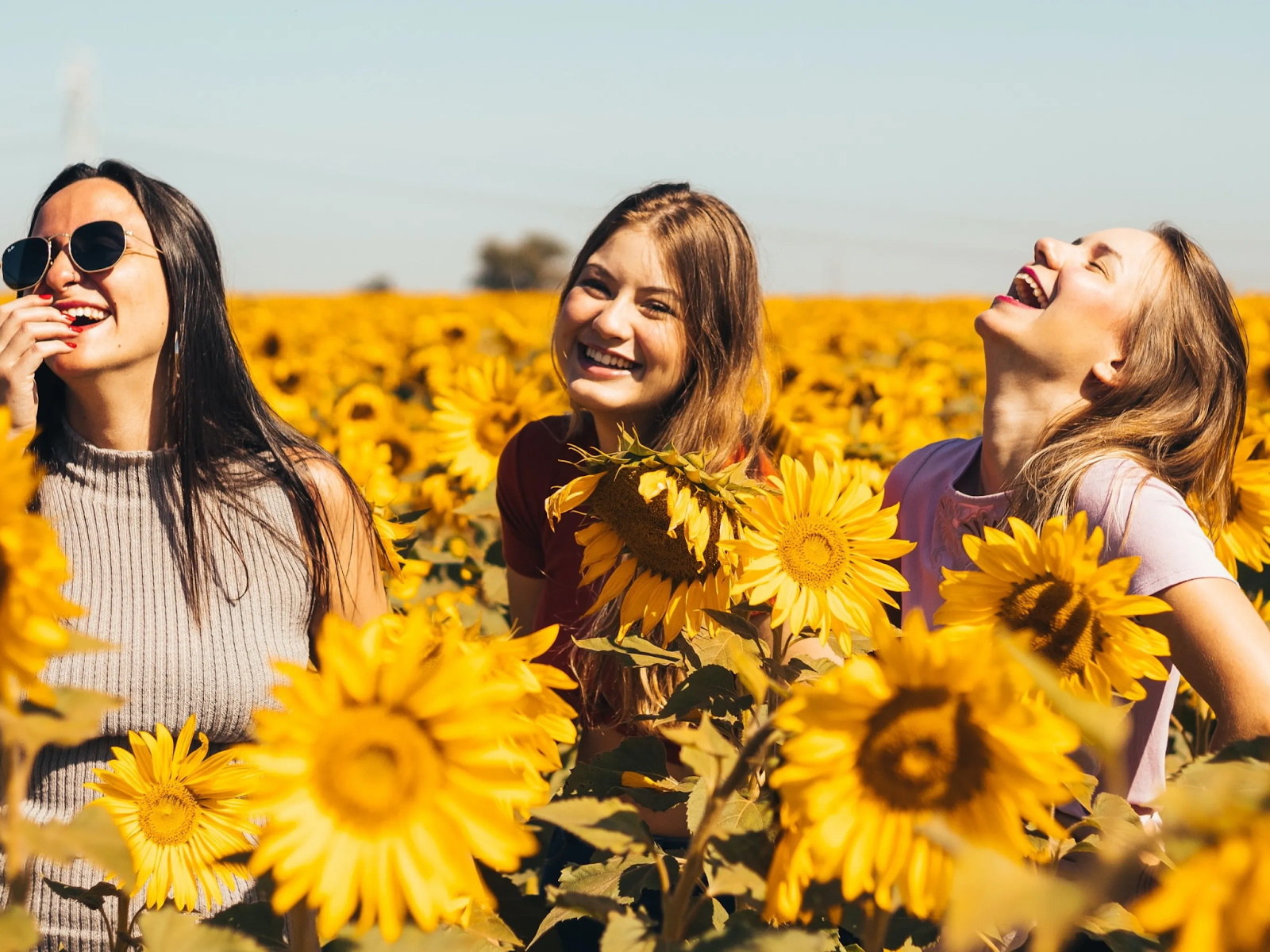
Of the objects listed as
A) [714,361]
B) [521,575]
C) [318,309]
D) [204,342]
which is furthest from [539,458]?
[318,309]

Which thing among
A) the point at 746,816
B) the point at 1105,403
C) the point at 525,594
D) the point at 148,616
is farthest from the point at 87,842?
the point at 525,594

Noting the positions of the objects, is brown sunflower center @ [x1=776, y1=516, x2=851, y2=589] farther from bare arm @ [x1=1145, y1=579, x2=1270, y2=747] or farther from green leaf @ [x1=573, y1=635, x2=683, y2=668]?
bare arm @ [x1=1145, y1=579, x2=1270, y2=747]

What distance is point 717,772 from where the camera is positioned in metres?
1.11

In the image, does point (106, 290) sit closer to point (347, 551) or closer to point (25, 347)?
point (25, 347)

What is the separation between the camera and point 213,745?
7.84ft

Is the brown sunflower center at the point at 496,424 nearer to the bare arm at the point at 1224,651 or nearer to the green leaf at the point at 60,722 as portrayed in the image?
the bare arm at the point at 1224,651

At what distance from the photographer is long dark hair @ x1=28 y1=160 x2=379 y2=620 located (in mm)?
2402

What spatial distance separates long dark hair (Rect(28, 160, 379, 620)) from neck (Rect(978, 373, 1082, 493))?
128 cm

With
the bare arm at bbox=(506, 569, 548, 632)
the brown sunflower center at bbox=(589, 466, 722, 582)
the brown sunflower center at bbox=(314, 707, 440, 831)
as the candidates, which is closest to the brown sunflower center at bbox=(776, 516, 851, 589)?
the brown sunflower center at bbox=(589, 466, 722, 582)

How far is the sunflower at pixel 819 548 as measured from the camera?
163cm

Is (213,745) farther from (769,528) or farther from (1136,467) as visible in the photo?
(1136,467)

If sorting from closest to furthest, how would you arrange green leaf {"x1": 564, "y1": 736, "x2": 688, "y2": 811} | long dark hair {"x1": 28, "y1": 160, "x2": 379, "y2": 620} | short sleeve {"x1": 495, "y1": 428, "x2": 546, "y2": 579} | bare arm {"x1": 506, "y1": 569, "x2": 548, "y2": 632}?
green leaf {"x1": 564, "y1": 736, "x2": 688, "y2": 811}, long dark hair {"x1": 28, "y1": 160, "x2": 379, "y2": 620}, short sleeve {"x1": 495, "y1": 428, "x2": 546, "y2": 579}, bare arm {"x1": 506, "y1": 569, "x2": 548, "y2": 632}

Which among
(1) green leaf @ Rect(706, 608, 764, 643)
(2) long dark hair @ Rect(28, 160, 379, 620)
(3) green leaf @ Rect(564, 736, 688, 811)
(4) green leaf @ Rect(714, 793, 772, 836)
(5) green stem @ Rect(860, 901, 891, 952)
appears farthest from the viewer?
(2) long dark hair @ Rect(28, 160, 379, 620)

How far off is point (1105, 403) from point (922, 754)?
1514 millimetres
